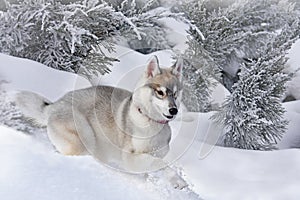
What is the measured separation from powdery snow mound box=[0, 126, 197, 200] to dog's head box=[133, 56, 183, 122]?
21 centimetres

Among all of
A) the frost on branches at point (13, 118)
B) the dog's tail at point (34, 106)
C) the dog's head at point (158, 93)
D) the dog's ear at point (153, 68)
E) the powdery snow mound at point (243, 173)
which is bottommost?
the powdery snow mound at point (243, 173)

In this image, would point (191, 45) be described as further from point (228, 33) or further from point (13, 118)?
Result: point (13, 118)

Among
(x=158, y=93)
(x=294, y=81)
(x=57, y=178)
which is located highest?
(x=158, y=93)

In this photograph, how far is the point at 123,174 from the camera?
4.80 feet

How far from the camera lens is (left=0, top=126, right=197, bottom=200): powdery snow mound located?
131 centimetres

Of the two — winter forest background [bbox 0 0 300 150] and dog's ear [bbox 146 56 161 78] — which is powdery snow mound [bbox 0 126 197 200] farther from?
winter forest background [bbox 0 0 300 150]

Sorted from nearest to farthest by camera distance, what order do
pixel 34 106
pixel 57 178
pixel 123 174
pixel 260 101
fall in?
pixel 57 178 → pixel 123 174 → pixel 34 106 → pixel 260 101

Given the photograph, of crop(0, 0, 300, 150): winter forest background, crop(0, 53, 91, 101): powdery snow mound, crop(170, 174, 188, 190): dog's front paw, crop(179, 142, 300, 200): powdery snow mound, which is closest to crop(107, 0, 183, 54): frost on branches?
crop(0, 0, 300, 150): winter forest background

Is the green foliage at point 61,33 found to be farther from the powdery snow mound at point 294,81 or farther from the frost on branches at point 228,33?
the powdery snow mound at point 294,81

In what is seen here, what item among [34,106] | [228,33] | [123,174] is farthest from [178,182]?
[228,33]

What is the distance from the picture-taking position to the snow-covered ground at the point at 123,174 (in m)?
1.35

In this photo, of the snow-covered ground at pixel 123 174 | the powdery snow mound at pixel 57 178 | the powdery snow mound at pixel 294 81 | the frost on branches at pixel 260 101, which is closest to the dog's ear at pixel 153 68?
the snow-covered ground at pixel 123 174

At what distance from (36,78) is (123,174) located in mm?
552

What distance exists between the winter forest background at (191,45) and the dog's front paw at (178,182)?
0.48m
